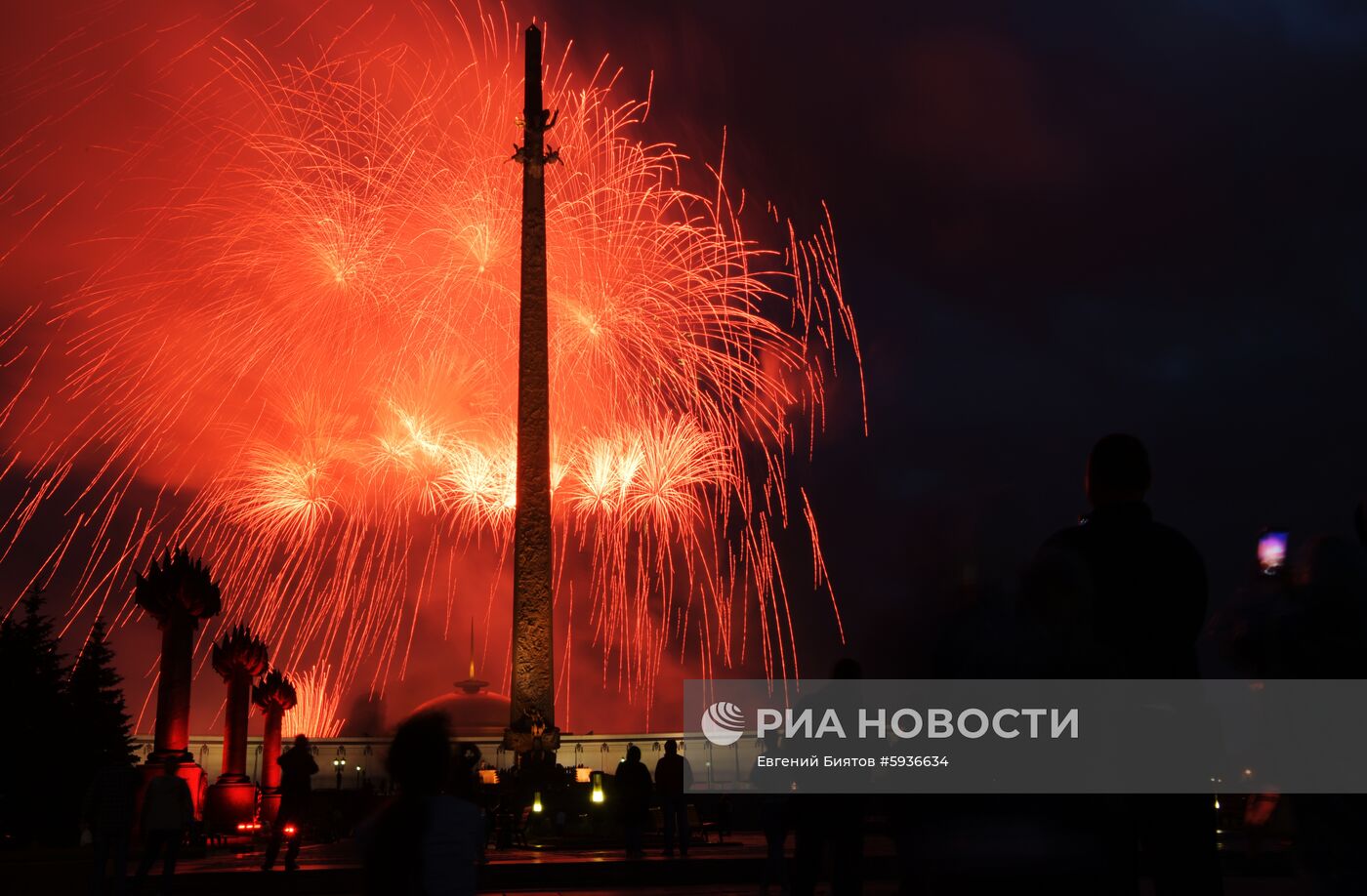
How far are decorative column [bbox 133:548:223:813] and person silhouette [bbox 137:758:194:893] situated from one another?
A: 1205cm

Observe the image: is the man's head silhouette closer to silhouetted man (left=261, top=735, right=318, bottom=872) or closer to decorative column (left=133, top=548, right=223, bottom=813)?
silhouetted man (left=261, top=735, right=318, bottom=872)

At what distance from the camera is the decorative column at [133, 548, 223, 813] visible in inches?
950

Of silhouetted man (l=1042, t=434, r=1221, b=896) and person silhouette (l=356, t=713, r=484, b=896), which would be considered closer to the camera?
person silhouette (l=356, t=713, r=484, b=896)

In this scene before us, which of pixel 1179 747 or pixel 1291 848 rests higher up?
pixel 1179 747

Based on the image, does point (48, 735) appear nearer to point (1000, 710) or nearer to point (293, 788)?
point (293, 788)

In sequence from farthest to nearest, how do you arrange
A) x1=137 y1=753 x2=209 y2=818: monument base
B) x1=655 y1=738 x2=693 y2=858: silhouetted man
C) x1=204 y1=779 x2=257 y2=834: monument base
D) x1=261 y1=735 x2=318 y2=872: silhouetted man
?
x1=204 y1=779 x2=257 y2=834: monument base → x1=137 y1=753 x2=209 y2=818: monument base → x1=655 y1=738 x2=693 y2=858: silhouetted man → x1=261 y1=735 x2=318 y2=872: silhouetted man

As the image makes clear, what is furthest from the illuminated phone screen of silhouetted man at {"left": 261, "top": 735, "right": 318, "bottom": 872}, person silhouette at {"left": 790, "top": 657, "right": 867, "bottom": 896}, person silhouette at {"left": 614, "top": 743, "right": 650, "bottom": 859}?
person silhouette at {"left": 614, "top": 743, "right": 650, "bottom": 859}

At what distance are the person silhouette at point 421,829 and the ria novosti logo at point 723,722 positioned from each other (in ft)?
109

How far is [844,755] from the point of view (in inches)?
248

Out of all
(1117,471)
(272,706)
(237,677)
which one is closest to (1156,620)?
(1117,471)

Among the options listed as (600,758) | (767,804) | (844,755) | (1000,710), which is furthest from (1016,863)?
(600,758)

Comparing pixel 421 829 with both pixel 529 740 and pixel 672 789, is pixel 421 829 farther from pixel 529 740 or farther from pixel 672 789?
pixel 529 740

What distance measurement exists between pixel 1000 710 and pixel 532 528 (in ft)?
95.5

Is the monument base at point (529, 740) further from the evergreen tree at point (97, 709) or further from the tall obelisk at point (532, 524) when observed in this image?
the evergreen tree at point (97, 709)
